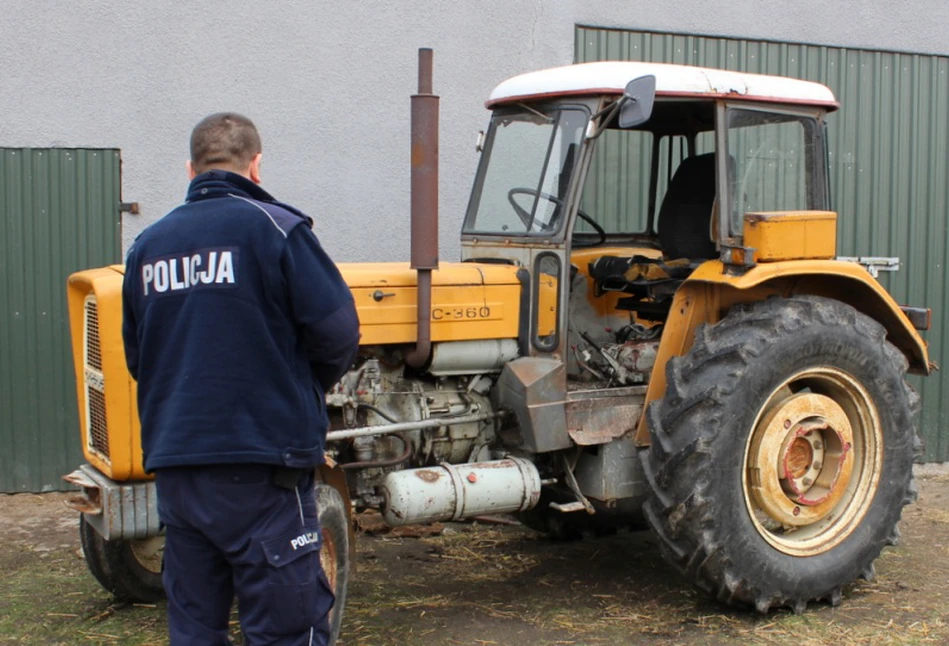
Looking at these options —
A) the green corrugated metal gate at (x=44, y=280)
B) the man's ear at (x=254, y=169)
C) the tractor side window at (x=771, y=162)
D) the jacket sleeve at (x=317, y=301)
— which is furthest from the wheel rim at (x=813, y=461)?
the green corrugated metal gate at (x=44, y=280)

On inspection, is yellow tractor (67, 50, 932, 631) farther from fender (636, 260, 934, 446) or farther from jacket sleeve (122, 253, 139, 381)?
jacket sleeve (122, 253, 139, 381)

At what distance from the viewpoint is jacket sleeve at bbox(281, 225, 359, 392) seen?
3.17 meters

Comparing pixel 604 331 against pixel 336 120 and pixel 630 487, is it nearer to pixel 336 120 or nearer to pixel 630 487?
pixel 630 487

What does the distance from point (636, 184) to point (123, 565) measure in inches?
123

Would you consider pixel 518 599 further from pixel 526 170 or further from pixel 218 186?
pixel 218 186

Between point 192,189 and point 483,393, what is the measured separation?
7.78ft

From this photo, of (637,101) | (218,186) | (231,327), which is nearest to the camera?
(231,327)

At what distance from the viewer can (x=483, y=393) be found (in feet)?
17.6

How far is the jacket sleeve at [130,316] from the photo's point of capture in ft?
10.8

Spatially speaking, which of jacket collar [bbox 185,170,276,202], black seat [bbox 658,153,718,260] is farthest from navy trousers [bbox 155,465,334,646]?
black seat [bbox 658,153,718,260]

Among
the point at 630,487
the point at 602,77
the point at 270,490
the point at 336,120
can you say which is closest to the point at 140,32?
the point at 336,120

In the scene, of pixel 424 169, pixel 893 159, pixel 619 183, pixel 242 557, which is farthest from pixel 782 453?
pixel 893 159

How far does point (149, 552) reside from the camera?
5.36 metres

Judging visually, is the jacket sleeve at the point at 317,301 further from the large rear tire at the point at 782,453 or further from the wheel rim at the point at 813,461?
the wheel rim at the point at 813,461
